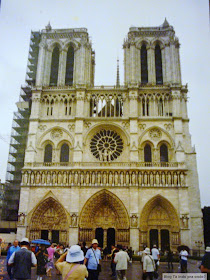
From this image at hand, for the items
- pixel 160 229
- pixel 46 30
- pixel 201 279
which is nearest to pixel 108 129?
pixel 160 229

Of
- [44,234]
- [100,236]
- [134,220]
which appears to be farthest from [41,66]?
[134,220]

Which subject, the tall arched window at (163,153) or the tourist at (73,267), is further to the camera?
the tall arched window at (163,153)

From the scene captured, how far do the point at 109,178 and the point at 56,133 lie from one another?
Answer: 727 centimetres

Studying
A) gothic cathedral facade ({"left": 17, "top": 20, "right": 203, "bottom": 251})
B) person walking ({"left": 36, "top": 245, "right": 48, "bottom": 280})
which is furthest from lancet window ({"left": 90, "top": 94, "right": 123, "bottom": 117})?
person walking ({"left": 36, "top": 245, "right": 48, "bottom": 280})

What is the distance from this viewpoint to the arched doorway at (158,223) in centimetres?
2573

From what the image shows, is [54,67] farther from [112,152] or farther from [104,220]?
[104,220]

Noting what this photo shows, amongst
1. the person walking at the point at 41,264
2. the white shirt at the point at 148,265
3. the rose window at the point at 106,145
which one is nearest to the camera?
the white shirt at the point at 148,265

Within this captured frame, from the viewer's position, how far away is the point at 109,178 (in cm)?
2683

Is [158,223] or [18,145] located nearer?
[158,223]

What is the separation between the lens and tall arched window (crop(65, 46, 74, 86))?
32781mm

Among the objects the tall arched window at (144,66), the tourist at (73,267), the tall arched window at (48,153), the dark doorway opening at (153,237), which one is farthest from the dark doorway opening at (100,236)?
the tourist at (73,267)

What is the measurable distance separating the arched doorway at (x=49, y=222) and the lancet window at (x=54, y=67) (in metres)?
13.1

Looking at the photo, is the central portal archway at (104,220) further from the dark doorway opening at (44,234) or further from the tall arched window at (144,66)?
the tall arched window at (144,66)

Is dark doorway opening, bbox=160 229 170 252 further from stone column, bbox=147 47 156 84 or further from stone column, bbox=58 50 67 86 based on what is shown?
stone column, bbox=58 50 67 86
